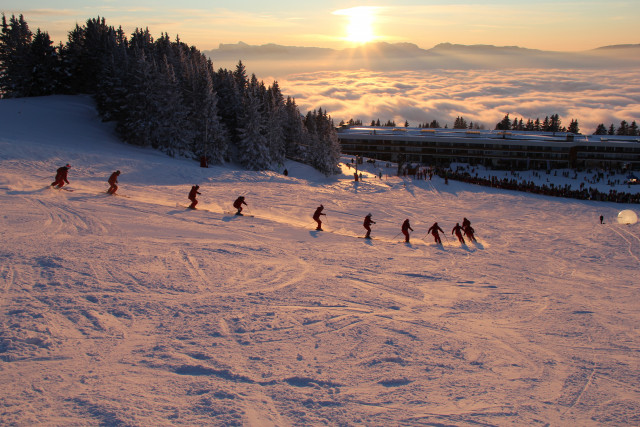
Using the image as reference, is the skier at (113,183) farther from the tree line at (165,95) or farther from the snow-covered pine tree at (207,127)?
the snow-covered pine tree at (207,127)

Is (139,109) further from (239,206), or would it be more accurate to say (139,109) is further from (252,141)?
(239,206)

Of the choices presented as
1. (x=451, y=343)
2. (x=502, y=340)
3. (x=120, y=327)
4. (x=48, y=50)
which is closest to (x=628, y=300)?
(x=502, y=340)

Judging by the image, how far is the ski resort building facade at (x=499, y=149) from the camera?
248 feet

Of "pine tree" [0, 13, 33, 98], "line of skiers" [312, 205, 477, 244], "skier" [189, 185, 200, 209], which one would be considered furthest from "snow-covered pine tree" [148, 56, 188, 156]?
"pine tree" [0, 13, 33, 98]

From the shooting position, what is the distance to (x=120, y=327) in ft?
24.6

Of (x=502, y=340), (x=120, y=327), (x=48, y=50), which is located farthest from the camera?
(x=48, y=50)

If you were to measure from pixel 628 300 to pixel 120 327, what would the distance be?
39.4 feet

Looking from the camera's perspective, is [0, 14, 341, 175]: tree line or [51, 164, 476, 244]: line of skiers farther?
[0, 14, 341, 175]: tree line

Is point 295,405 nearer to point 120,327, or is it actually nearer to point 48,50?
point 120,327

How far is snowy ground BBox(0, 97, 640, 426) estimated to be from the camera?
5781mm

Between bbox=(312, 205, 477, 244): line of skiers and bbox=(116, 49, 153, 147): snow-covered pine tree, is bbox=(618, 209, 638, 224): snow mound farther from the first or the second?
bbox=(116, 49, 153, 147): snow-covered pine tree

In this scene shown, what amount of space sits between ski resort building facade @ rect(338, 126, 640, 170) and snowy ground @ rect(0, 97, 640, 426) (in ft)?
215

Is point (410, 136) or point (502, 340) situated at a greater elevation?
point (410, 136)

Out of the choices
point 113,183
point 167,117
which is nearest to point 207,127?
point 167,117
